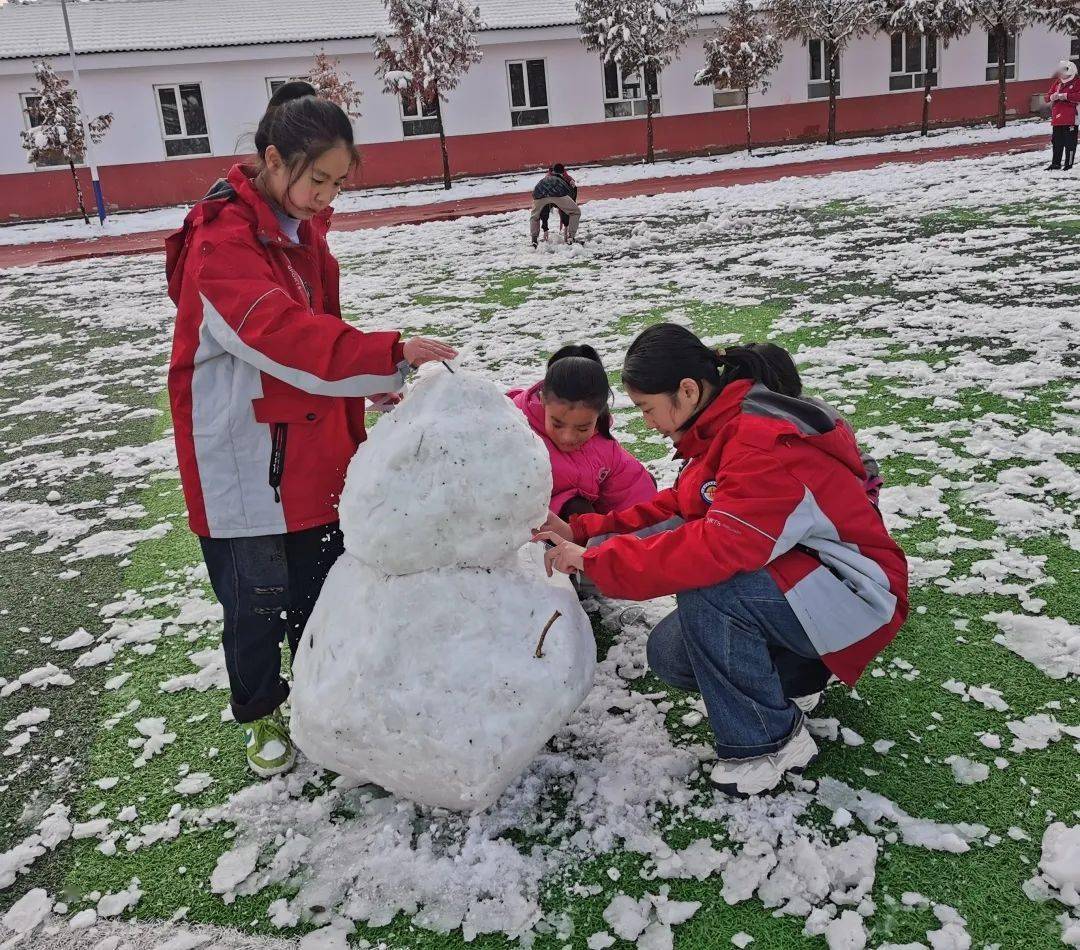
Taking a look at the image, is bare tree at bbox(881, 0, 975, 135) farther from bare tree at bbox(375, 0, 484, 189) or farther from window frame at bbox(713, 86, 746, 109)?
bare tree at bbox(375, 0, 484, 189)

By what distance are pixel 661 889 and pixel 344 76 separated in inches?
1111

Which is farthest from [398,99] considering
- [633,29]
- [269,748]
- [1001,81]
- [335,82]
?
[269,748]

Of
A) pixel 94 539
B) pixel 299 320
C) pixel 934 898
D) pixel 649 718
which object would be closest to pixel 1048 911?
pixel 934 898

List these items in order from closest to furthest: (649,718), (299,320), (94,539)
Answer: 1. (299,320)
2. (649,718)
3. (94,539)

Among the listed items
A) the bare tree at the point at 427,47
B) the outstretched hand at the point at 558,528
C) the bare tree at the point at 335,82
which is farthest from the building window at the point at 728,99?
the outstretched hand at the point at 558,528

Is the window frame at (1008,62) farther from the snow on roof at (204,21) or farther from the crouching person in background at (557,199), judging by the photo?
the crouching person in background at (557,199)

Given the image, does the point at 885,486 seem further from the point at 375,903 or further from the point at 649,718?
the point at 375,903

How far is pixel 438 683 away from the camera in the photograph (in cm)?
209

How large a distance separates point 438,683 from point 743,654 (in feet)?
2.51

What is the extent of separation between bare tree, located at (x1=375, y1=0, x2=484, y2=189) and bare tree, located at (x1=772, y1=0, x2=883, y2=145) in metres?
9.11

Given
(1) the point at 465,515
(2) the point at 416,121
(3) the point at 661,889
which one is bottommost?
(3) the point at 661,889

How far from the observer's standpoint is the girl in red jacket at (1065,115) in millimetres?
13289

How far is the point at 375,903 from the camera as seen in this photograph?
6.67ft

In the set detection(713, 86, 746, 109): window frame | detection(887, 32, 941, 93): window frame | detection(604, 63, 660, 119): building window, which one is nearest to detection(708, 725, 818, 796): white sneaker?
detection(604, 63, 660, 119): building window
